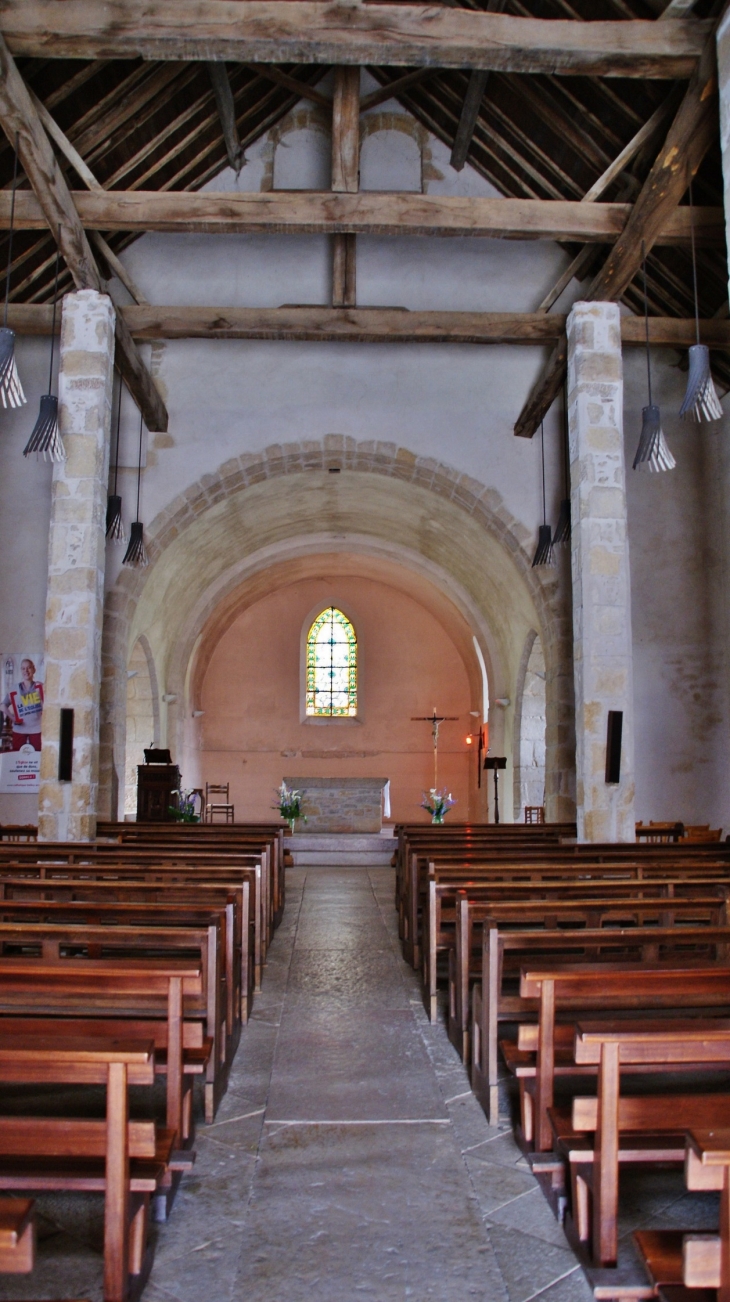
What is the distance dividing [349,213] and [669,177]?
2.23 metres

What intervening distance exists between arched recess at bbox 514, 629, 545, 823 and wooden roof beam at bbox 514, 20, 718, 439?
5.35 m

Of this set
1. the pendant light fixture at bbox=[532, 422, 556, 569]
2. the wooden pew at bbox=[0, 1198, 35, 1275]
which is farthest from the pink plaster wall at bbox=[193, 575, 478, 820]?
the wooden pew at bbox=[0, 1198, 35, 1275]

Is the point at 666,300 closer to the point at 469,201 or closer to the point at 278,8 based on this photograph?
the point at 469,201

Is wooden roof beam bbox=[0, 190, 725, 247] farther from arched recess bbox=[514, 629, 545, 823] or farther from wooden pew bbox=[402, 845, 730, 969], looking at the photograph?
arched recess bbox=[514, 629, 545, 823]

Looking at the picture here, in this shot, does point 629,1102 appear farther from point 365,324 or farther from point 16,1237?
point 365,324

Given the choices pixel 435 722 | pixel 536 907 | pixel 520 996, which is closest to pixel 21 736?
pixel 536 907

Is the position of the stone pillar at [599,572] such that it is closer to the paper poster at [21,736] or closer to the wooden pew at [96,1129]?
the paper poster at [21,736]

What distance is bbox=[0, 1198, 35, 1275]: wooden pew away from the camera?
4.86 ft

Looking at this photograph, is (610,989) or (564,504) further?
(564,504)

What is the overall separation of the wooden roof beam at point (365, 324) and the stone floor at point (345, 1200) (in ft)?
21.2

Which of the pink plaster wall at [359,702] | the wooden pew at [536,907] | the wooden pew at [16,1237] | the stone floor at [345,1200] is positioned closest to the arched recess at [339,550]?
the pink plaster wall at [359,702]

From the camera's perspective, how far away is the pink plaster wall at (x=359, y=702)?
18125mm

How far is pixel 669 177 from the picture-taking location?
21.6 ft

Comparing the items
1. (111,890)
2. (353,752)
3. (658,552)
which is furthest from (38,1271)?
(353,752)
